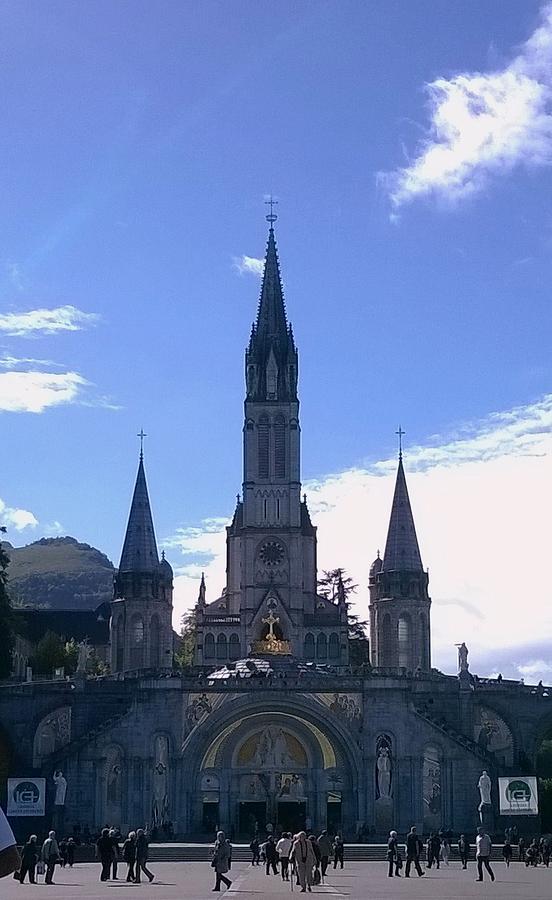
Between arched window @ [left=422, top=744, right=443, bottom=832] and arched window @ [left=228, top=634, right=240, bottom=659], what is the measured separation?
32599 millimetres

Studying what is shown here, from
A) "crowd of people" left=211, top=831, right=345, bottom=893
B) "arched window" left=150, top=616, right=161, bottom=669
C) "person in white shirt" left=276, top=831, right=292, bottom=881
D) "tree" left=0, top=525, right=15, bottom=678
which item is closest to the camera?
"crowd of people" left=211, top=831, right=345, bottom=893

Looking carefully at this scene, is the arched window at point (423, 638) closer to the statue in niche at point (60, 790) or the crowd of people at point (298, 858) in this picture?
the statue in niche at point (60, 790)

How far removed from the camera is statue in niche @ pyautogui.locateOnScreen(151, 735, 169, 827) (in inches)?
2776

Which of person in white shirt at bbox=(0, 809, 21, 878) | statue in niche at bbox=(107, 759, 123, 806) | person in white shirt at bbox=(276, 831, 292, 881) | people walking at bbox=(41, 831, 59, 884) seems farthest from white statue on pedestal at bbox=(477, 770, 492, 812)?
person in white shirt at bbox=(0, 809, 21, 878)

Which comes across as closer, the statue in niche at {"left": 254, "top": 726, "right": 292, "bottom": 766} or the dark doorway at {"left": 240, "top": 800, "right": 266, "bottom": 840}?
the dark doorway at {"left": 240, "top": 800, "right": 266, "bottom": 840}

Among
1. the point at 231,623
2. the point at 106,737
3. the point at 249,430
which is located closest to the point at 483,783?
the point at 106,737

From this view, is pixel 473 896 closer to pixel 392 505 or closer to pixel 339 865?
pixel 339 865

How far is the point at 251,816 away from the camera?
236 ft

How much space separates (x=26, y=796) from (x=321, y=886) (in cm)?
3128

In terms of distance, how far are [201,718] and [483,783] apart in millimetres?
15292

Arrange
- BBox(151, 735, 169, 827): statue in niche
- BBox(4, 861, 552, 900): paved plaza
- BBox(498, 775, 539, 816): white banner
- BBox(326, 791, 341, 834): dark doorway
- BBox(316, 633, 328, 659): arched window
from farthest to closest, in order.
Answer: BBox(316, 633, 328, 659): arched window < BBox(326, 791, 341, 834): dark doorway < BBox(151, 735, 169, 827): statue in niche < BBox(498, 775, 539, 816): white banner < BBox(4, 861, 552, 900): paved plaza

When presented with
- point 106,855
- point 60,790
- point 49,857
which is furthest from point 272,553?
point 49,857

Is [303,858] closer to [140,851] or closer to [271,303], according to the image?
[140,851]

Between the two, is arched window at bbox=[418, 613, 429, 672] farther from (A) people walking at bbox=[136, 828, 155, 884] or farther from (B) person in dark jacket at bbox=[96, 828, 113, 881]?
(A) people walking at bbox=[136, 828, 155, 884]
